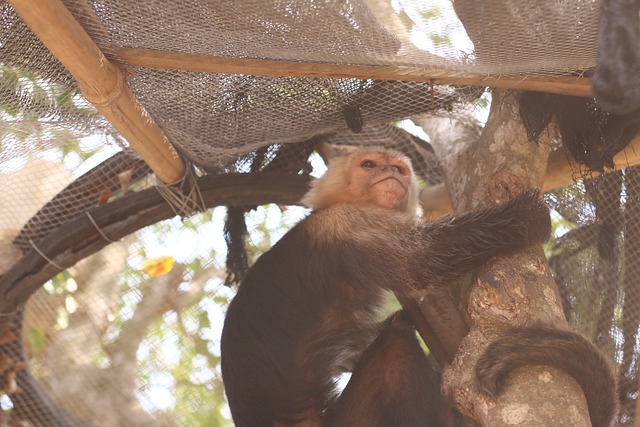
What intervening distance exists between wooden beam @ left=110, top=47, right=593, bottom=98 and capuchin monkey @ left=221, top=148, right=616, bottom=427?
1.99 ft

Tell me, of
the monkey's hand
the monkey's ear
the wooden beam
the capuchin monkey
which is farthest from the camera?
the monkey's ear

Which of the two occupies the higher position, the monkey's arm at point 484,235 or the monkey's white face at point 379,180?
the monkey's white face at point 379,180

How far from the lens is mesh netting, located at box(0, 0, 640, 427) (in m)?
3.93

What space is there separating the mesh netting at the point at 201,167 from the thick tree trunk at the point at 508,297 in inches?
16.9

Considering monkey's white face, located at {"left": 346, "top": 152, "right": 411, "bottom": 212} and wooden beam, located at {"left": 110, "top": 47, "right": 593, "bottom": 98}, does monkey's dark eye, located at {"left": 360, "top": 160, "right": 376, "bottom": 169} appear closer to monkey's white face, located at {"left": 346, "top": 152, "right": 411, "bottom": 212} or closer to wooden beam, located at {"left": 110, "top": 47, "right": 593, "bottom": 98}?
monkey's white face, located at {"left": 346, "top": 152, "right": 411, "bottom": 212}

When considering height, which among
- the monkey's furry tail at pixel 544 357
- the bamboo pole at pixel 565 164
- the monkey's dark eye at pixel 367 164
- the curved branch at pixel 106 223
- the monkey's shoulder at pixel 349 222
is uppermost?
the curved branch at pixel 106 223

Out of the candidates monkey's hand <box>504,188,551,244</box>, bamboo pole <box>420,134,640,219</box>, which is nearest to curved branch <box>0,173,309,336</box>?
bamboo pole <box>420,134,640,219</box>

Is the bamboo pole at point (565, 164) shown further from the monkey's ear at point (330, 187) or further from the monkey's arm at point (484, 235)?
the monkey's ear at point (330, 187)

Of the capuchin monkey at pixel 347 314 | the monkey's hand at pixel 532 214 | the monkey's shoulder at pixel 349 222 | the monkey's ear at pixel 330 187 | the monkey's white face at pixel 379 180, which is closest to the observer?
the monkey's hand at pixel 532 214

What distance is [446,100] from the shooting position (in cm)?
550

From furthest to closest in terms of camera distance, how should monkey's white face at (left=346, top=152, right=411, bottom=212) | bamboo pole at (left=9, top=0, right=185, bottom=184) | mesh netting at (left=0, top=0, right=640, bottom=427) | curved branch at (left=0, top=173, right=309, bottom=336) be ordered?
curved branch at (left=0, top=173, right=309, bottom=336)
monkey's white face at (left=346, top=152, right=411, bottom=212)
mesh netting at (left=0, top=0, right=640, bottom=427)
bamboo pole at (left=9, top=0, right=185, bottom=184)

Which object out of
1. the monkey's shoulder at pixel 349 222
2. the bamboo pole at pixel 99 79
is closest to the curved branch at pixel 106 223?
the bamboo pole at pixel 99 79

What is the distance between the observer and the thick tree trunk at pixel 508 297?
3.52 meters

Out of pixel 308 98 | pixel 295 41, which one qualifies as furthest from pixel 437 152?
pixel 295 41
